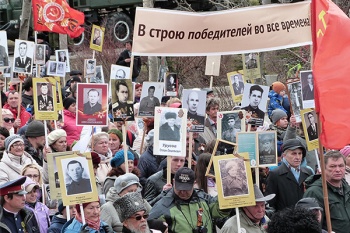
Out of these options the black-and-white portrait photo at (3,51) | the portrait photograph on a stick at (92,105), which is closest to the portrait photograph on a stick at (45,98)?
the portrait photograph on a stick at (92,105)

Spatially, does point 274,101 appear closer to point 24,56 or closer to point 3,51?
point 24,56

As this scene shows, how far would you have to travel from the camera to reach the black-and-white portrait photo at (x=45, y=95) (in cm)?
1230

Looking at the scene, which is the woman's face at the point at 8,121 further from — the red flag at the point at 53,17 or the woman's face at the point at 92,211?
the woman's face at the point at 92,211

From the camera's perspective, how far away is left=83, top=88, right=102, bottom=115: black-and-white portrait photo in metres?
11.5

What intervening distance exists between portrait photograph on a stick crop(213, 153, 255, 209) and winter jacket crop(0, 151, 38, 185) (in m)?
2.28

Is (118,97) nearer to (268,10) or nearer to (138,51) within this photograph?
(138,51)

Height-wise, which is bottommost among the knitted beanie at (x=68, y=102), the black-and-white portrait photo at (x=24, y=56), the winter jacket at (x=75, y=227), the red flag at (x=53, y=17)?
the winter jacket at (x=75, y=227)

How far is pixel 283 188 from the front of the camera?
10.5m

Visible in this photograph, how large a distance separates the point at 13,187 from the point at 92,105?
3096mm

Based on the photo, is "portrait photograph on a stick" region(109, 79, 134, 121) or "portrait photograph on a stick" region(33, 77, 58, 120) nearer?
"portrait photograph on a stick" region(109, 79, 134, 121)

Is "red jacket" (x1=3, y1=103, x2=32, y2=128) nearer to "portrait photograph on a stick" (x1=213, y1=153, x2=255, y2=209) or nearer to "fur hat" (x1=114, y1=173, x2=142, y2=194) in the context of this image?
"fur hat" (x1=114, y1=173, x2=142, y2=194)

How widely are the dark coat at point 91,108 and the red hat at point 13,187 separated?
2.98m

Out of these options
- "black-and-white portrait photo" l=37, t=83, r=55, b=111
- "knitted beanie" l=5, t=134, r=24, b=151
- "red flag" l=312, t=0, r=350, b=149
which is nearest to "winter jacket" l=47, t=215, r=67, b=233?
"knitted beanie" l=5, t=134, r=24, b=151

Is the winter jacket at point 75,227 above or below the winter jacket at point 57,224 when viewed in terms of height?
above
